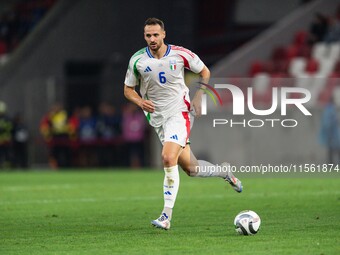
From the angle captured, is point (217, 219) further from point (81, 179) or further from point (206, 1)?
point (206, 1)

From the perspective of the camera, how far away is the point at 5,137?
29.8 meters

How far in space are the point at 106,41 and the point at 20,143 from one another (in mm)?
4651

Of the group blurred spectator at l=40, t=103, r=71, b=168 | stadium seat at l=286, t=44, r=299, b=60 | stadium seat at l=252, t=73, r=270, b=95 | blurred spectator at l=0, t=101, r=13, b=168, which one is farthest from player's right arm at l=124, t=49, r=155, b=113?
blurred spectator at l=0, t=101, r=13, b=168

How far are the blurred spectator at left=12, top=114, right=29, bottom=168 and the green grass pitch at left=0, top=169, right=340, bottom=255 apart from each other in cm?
976

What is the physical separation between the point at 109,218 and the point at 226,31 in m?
21.6

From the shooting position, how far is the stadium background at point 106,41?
96.9ft

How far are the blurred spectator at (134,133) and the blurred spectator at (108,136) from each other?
41 centimetres

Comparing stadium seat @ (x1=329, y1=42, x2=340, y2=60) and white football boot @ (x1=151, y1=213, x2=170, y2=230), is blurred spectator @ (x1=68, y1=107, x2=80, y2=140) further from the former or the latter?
white football boot @ (x1=151, y1=213, x2=170, y2=230)

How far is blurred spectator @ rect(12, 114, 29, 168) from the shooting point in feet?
96.7

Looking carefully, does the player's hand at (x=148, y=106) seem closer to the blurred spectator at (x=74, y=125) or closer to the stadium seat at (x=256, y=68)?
the stadium seat at (x=256, y=68)

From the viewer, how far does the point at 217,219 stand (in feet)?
37.6

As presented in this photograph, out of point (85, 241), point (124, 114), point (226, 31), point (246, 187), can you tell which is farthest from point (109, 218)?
point (226, 31)

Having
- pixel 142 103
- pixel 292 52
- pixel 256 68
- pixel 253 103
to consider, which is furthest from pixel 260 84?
pixel 142 103

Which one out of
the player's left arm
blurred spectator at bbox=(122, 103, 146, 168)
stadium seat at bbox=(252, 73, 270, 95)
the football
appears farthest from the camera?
blurred spectator at bbox=(122, 103, 146, 168)
